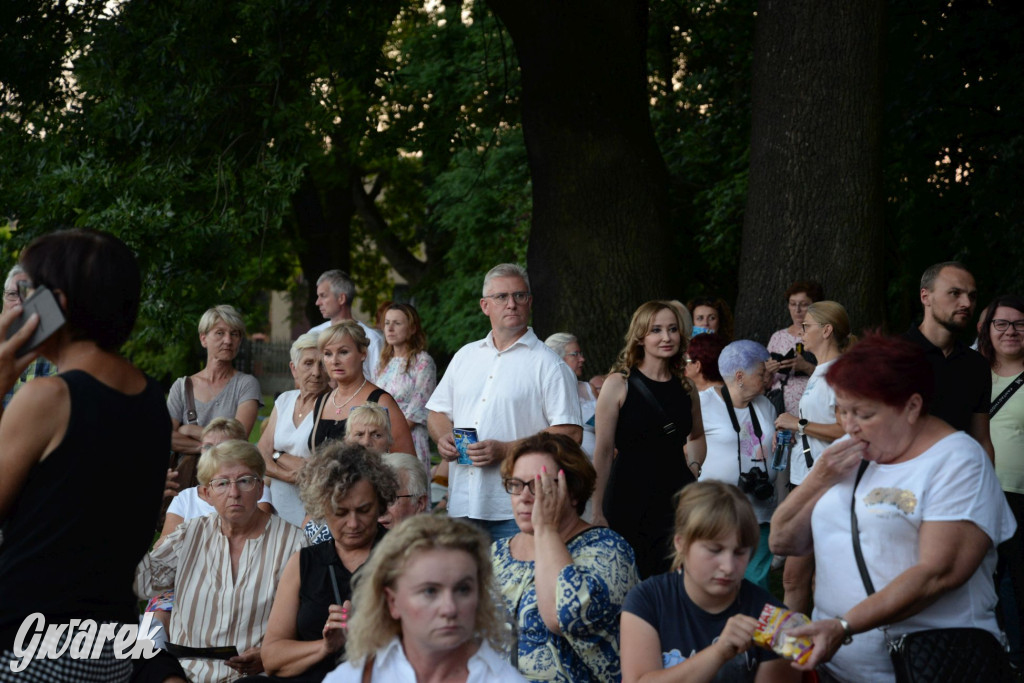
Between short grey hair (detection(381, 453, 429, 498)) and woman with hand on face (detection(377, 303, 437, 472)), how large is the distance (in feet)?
7.75

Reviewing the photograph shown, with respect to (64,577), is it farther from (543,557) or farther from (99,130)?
(99,130)

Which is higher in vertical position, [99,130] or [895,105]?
[895,105]

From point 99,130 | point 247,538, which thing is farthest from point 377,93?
point 247,538

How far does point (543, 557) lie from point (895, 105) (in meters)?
10.8

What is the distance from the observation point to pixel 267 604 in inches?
182

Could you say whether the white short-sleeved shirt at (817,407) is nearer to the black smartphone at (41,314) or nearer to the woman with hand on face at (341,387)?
the woman with hand on face at (341,387)

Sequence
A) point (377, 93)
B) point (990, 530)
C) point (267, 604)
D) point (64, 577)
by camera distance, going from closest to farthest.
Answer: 1. point (64, 577)
2. point (990, 530)
3. point (267, 604)
4. point (377, 93)

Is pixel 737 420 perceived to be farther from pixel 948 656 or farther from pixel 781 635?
pixel 781 635

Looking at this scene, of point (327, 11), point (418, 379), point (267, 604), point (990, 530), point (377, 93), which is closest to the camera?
point (990, 530)

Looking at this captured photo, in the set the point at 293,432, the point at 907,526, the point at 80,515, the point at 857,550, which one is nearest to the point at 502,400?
the point at 293,432

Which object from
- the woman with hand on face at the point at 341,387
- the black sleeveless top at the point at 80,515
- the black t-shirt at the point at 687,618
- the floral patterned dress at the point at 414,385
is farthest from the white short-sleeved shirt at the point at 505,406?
the black sleeveless top at the point at 80,515

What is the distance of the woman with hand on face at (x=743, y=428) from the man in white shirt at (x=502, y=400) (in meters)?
1.05

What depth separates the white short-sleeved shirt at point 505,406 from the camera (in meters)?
5.79

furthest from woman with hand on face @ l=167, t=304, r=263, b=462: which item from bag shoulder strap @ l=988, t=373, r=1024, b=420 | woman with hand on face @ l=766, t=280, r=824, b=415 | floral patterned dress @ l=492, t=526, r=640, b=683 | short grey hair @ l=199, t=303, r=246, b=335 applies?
bag shoulder strap @ l=988, t=373, r=1024, b=420
